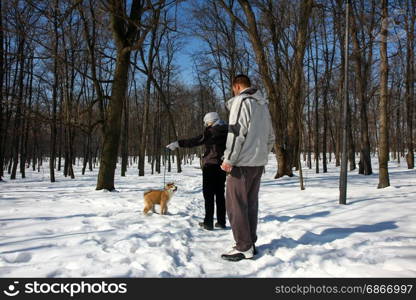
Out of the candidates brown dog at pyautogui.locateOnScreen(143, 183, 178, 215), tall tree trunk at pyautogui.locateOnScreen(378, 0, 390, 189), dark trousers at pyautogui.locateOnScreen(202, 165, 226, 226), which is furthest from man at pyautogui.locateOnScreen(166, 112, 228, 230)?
tall tree trunk at pyautogui.locateOnScreen(378, 0, 390, 189)

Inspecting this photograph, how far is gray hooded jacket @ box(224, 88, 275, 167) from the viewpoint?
Answer: 3.15 meters

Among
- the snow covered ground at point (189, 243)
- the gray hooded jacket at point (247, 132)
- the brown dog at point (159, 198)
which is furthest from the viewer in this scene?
the brown dog at point (159, 198)

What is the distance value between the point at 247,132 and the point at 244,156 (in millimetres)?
293

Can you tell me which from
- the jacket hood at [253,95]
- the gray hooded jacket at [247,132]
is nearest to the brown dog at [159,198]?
the gray hooded jacket at [247,132]

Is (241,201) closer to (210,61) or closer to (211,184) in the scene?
(211,184)

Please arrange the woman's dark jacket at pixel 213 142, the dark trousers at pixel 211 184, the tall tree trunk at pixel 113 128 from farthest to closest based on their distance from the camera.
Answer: the tall tree trunk at pixel 113 128 < the dark trousers at pixel 211 184 < the woman's dark jacket at pixel 213 142

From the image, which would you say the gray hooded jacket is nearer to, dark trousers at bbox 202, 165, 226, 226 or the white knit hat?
the white knit hat

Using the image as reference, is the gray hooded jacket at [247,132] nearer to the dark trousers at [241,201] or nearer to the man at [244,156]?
the man at [244,156]

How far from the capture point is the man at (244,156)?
3.15 m

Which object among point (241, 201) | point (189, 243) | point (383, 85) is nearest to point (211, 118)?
point (241, 201)

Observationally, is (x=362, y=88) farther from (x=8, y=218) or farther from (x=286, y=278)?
(x=8, y=218)

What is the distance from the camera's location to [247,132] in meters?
3.16

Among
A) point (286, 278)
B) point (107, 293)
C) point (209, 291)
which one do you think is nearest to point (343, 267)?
point (286, 278)

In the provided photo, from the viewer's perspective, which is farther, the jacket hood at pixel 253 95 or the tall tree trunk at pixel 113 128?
the tall tree trunk at pixel 113 128
